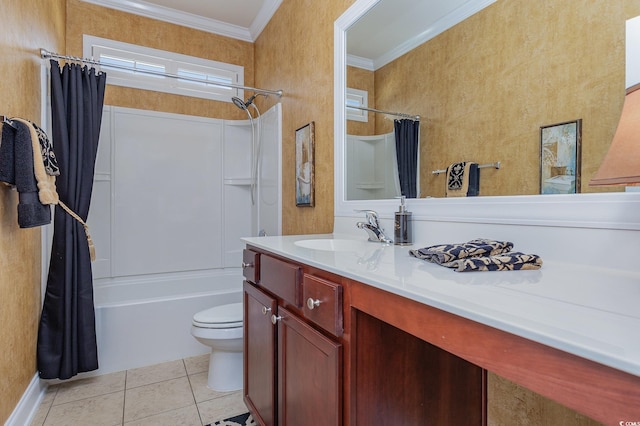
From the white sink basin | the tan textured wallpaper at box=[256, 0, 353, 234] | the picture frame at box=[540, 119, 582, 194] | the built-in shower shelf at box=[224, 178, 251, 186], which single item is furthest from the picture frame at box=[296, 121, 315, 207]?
the picture frame at box=[540, 119, 582, 194]

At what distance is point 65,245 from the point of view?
77.9 inches

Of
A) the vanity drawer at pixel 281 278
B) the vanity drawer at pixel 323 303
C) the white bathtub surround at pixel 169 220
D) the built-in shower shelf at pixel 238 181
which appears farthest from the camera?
the built-in shower shelf at pixel 238 181

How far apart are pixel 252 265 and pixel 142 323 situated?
1.36m

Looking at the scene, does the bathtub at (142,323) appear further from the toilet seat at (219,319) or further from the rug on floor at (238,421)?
the rug on floor at (238,421)

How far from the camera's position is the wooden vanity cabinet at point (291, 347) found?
0.89 m

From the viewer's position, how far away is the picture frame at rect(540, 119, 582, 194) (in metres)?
0.83

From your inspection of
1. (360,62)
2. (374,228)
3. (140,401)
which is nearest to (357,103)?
(360,62)

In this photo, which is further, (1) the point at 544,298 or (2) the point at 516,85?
(2) the point at 516,85

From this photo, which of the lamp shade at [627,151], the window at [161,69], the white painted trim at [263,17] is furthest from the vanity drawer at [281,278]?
the white painted trim at [263,17]

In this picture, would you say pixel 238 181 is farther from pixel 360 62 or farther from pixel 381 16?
pixel 381 16

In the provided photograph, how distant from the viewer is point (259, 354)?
141 cm

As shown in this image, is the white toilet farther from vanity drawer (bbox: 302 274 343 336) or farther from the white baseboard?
vanity drawer (bbox: 302 274 343 336)

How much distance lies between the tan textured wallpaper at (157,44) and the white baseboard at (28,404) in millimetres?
2102

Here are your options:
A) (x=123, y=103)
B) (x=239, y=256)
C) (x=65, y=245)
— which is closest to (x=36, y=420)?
(x=65, y=245)
